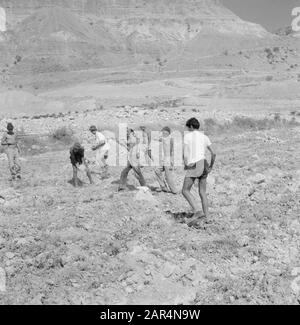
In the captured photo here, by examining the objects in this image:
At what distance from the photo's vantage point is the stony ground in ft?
18.7

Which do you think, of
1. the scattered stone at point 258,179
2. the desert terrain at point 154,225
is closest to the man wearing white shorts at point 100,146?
the desert terrain at point 154,225

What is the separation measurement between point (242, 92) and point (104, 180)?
22.0 meters

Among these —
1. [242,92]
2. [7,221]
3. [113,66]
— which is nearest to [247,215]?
[7,221]

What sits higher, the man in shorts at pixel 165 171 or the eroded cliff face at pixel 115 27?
the eroded cliff face at pixel 115 27

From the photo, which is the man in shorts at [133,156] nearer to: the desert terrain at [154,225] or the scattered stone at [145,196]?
the desert terrain at [154,225]

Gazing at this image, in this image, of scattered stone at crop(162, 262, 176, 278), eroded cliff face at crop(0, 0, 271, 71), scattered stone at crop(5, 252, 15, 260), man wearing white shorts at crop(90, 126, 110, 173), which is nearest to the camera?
scattered stone at crop(162, 262, 176, 278)

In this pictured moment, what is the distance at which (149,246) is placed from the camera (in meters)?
6.61

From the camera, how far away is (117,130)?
19.4m

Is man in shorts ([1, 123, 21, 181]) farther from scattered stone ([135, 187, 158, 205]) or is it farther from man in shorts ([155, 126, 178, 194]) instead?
scattered stone ([135, 187, 158, 205])

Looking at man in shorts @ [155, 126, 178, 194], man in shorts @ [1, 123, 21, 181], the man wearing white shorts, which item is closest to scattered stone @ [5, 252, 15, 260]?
man in shorts @ [155, 126, 178, 194]

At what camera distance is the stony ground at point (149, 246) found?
569 cm

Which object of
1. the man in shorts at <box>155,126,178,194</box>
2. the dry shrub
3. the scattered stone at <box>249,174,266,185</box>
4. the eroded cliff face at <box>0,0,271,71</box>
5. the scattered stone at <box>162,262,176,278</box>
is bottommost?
the dry shrub

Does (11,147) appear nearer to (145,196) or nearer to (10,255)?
(145,196)
